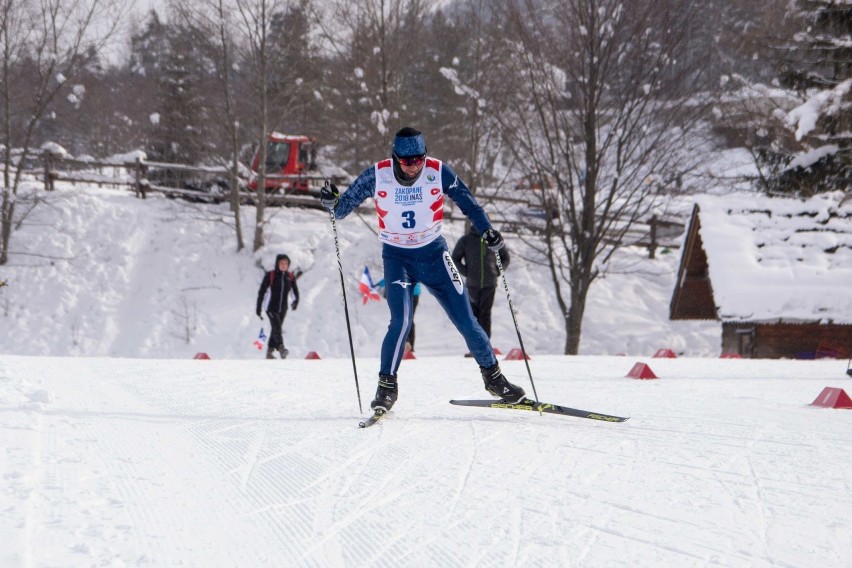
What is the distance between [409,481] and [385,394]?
158cm

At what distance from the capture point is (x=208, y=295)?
789 inches

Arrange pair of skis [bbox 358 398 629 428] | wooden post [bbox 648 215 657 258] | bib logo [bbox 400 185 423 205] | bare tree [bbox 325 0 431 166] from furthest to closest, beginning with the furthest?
wooden post [bbox 648 215 657 258] < bare tree [bbox 325 0 431 166] < bib logo [bbox 400 185 423 205] < pair of skis [bbox 358 398 629 428]

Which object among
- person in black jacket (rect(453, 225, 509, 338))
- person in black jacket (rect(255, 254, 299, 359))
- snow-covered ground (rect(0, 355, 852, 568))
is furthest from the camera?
person in black jacket (rect(255, 254, 299, 359))

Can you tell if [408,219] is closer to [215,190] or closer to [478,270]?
[478,270]

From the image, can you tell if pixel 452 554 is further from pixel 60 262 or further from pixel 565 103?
pixel 60 262

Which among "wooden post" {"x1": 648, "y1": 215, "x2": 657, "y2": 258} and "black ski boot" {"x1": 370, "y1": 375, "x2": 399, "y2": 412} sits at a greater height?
"wooden post" {"x1": 648, "y1": 215, "x2": 657, "y2": 258}

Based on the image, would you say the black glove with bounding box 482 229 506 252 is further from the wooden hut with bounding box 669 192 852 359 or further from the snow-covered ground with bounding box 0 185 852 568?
the wooden hut with bounding box 669 192 852 359

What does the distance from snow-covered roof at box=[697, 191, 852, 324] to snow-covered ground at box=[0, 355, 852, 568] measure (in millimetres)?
8257

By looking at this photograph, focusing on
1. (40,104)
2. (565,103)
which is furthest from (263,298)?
(40,104)

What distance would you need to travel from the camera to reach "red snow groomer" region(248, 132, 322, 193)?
24625 millimetres

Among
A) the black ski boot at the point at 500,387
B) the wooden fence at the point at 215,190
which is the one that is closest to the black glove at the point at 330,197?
the black ski boot at the point at 500,387

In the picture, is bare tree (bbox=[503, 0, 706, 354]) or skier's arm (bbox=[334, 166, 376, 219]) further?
Result: bare tree (bbox=[503, 0, 706, 354])

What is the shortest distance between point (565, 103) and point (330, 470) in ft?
31.4

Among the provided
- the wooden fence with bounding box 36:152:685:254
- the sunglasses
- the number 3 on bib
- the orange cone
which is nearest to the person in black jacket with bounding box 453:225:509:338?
the orange cone
